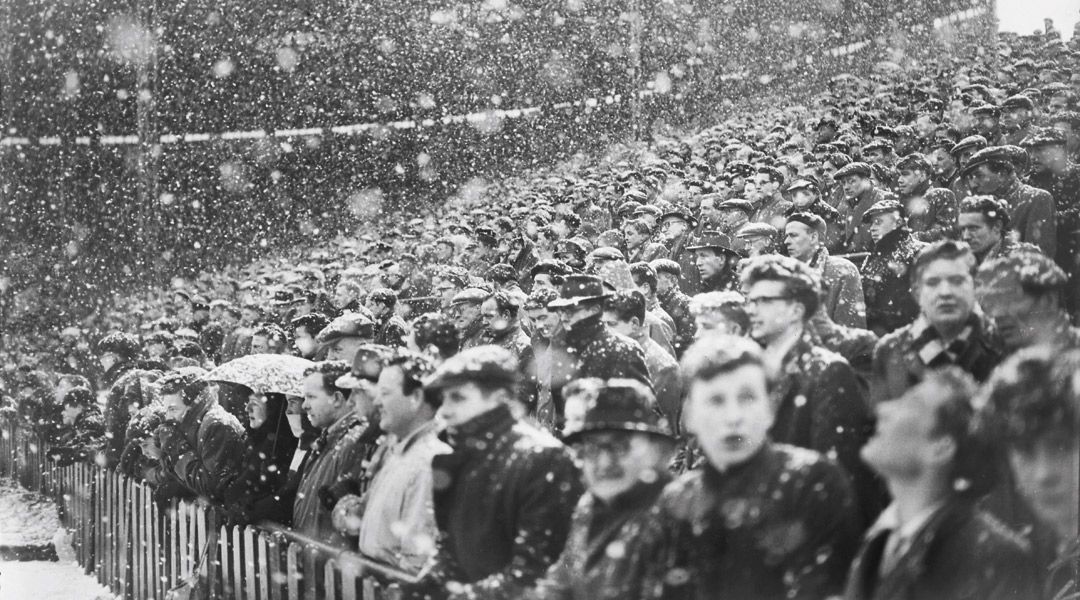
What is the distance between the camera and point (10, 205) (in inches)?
731

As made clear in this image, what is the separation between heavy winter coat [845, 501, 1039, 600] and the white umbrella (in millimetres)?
3463

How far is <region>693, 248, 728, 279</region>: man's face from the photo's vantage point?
609cm

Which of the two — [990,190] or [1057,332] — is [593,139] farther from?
[1057,332]

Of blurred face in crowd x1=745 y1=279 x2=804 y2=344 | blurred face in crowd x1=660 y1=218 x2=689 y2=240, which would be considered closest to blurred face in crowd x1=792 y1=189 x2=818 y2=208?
blurred face in crowd x1=660 y1=218 x2=689 y2=240

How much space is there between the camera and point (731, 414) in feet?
8.04

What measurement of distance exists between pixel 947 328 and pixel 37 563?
729cm

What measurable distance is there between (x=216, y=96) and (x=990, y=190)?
17.6m

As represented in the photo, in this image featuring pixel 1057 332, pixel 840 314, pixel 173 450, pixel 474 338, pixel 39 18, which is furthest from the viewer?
pixel 39 18

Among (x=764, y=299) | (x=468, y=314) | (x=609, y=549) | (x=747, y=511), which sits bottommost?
(x=609, y=549)

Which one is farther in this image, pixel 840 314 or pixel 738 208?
pixel 738 208

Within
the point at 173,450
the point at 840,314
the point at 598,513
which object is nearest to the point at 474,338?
the point at 173,450

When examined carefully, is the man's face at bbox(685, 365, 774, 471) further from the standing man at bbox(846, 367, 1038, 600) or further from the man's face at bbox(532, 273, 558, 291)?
the man's face at bbox(532, 273, 558, 291)

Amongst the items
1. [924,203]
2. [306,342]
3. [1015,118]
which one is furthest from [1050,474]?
[1015,118]

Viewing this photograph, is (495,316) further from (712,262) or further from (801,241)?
(801,241)
